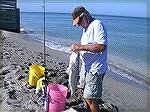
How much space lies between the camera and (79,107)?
5.38 meters

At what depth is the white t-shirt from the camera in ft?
14.1

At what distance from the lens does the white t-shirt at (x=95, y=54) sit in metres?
4.31

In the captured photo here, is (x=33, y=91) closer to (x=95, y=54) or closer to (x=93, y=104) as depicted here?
(x=93, y=104)

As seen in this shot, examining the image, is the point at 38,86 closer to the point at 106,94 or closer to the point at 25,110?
the point at 25,110

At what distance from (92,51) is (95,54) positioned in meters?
0.23

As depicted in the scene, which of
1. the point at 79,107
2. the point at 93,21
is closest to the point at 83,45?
the point at 93,21

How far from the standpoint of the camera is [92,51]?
426 centimetres

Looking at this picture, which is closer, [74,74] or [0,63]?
[74,74]

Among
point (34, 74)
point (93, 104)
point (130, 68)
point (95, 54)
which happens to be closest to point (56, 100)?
point (93, 104)

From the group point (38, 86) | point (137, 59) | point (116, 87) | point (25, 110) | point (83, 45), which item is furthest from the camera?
point (137, 59)

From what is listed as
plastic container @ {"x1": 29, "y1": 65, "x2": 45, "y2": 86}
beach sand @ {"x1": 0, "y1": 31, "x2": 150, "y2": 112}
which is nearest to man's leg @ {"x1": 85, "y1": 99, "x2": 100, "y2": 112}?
beach sand @ {"x1": 0, "y1": 31, "x2": 150, "y2": 112}

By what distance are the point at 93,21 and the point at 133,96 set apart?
3466mm

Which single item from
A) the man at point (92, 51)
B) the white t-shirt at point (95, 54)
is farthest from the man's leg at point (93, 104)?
the white t-shirt at point (95, 54)

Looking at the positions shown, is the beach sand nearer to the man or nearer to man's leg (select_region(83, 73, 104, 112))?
man's leg (select_region(83, 73, 104, 112))
